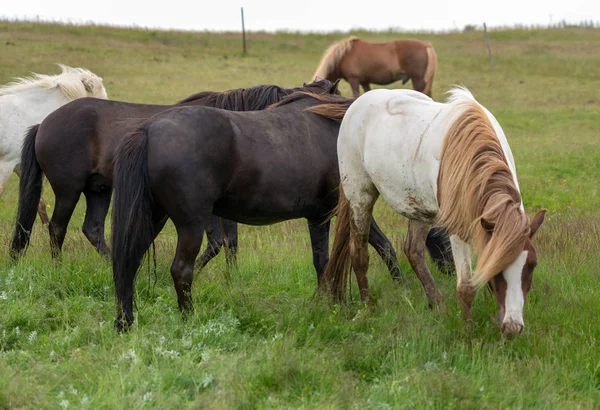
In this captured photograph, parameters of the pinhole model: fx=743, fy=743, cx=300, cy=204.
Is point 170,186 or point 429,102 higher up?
point 429,102

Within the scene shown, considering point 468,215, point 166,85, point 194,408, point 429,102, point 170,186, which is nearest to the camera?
point 194,408

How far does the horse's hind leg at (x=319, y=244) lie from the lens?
569cm

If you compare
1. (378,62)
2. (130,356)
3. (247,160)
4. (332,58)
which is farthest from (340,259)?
(378,62)

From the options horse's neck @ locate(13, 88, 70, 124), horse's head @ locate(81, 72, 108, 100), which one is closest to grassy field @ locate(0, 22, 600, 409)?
horse's neck @ locate(13, 88, 70, 124)

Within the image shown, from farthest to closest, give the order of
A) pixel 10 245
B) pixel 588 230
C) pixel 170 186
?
1. pixel 588 230
2. pixel 10 245
3. pixel 170 186

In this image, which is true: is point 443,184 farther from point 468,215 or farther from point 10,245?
point 10,245

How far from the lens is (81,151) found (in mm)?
6441

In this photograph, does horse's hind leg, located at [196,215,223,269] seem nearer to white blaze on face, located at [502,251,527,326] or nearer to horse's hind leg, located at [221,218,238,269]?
horse's hind leg, located at [221,218,238,269]

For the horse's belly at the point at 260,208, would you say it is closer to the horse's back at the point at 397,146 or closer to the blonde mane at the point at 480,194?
the horse's back at the point at 397,146

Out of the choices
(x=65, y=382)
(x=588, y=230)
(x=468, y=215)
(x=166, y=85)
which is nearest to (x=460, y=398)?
(x=468, y=215)

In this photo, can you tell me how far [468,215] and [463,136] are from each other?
1.64 ft

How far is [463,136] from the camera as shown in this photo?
4312 mm

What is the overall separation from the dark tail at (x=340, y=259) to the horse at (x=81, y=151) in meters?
1.15

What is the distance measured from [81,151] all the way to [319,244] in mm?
2300
